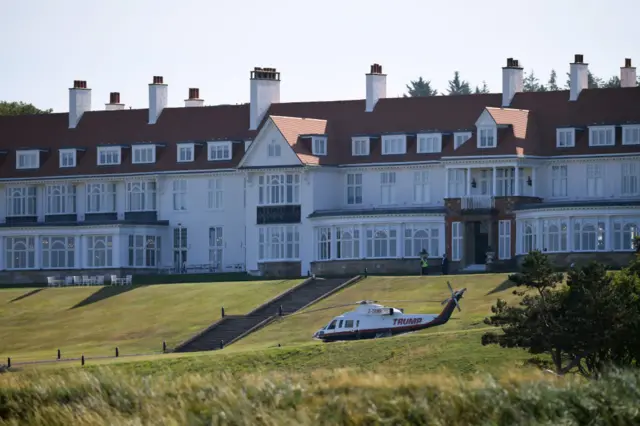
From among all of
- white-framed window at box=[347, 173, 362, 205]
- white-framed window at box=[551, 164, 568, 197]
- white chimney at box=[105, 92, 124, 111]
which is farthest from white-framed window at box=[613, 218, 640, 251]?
white chimney at box=[105, 92, 124, 111]

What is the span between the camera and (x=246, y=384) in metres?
31.8

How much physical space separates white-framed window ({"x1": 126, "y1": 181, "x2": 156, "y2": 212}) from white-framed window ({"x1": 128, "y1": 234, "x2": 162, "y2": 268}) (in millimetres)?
2020

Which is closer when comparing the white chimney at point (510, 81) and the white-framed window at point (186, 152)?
the white chimney at point (510, 81)

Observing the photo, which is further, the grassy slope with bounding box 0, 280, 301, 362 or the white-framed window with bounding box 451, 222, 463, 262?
the white-framed window with bounding box 451, 222, 463, 262

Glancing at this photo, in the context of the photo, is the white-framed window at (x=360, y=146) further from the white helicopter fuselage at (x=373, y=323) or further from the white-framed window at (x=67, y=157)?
the white helicopter fuselage at (x=373, y=323)

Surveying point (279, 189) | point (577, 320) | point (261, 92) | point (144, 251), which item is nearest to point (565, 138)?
point (279, 189)

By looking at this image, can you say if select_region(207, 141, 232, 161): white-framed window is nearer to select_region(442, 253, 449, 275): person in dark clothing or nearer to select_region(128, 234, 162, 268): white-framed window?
select_region(128, 234, 162, 268): white-framed window

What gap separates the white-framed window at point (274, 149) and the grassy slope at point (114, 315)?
827cm

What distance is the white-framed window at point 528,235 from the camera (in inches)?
3216

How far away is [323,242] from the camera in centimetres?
8738

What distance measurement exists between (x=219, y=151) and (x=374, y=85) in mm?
8708

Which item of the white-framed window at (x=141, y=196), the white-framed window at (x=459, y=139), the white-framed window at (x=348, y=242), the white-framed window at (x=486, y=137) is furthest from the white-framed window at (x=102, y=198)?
the white-framed window at (x=486, y=137)

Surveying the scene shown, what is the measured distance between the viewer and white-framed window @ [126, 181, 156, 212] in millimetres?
95000

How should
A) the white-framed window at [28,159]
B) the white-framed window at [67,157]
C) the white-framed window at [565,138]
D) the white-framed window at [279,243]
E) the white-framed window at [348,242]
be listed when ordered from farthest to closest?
the white-framed window at [28,159] < the white-framed window at [67,157] < the white-framed window at [279,243] < the white-framed window at [348,242] < the white-framed window at [565,138]
